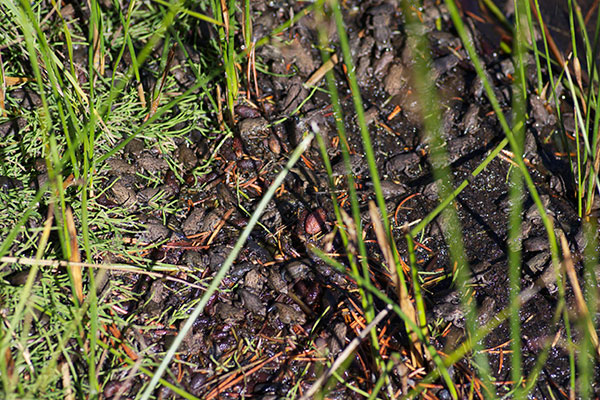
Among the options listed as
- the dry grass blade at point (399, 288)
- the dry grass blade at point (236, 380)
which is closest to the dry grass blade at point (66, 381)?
the dry grass blade at point (236, 380)

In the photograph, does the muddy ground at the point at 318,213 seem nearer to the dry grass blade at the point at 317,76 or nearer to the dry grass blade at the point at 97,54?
the dry grass blade at the point at 317,76

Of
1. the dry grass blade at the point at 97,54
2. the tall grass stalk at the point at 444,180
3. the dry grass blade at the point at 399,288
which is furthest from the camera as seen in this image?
the dry grass blade at the point at 97,54

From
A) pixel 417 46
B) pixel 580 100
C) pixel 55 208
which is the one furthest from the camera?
pixel 417 46

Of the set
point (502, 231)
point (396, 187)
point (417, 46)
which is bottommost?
point (502, 231)

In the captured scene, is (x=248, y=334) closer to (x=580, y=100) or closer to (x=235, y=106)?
(x=235, y=106)

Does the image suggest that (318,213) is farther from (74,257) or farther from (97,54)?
(97,54)

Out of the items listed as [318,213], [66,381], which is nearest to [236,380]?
[66,381]

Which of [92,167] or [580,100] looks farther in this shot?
[580,100]

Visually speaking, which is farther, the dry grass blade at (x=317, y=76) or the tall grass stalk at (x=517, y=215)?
the dry grass blade at (x=317, y=76)

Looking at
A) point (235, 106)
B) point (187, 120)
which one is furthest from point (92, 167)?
point (235, 106)
